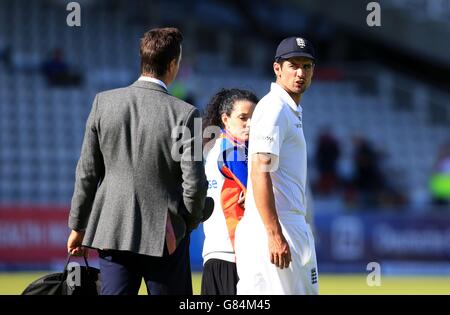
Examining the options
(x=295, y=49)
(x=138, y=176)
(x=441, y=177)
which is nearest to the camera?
(x=138, y=176)

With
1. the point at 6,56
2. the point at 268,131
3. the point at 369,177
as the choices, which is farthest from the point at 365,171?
the point at 268,131

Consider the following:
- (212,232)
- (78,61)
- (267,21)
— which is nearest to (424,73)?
(267,21)

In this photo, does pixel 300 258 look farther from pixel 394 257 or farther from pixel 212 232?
pixel 394 257

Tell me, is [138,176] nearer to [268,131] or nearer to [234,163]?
[268,131]

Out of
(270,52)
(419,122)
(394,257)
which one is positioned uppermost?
(270,52)

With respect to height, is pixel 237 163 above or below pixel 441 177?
below

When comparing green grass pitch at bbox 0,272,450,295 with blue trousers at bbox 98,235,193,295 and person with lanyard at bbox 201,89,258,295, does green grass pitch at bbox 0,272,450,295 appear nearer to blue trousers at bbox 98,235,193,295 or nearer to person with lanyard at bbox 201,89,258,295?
person with lanyard at bbox 201,89,258,295

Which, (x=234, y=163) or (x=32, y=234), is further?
(x=32, y=234)

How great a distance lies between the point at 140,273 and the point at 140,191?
1.55 ft

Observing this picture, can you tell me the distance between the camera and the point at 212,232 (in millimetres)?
6992

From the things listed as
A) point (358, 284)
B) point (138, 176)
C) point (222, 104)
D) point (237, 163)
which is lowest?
point (358, 284)

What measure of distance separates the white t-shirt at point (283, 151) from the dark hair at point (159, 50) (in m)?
0.65

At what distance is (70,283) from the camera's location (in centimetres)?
610
